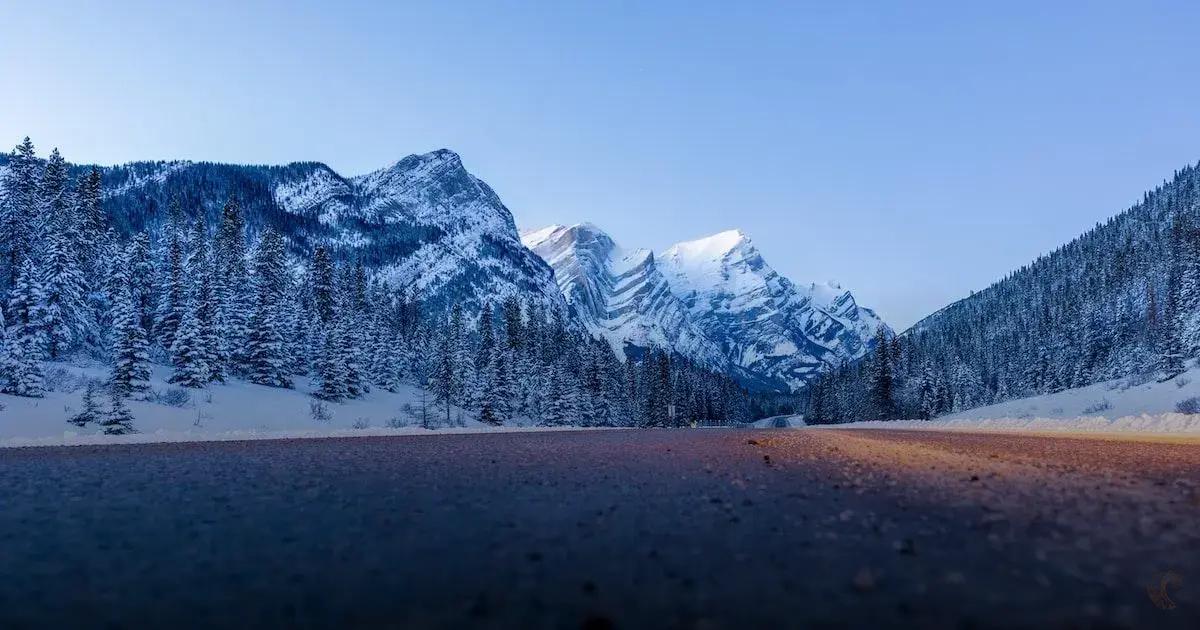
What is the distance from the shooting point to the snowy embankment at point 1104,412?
25.0 metres

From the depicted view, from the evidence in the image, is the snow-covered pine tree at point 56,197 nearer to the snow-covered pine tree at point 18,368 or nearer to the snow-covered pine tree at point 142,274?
the snow-covered pine tree at point 142,274

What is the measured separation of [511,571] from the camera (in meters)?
4.54

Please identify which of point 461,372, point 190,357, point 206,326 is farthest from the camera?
point 461,372

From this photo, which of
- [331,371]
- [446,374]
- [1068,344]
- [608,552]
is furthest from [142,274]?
[1068,344]

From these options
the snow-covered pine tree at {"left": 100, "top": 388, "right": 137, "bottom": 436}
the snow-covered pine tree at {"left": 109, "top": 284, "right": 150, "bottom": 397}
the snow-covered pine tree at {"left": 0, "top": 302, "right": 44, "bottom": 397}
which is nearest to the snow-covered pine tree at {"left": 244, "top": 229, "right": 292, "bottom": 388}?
the snow-covered pine tree at {"left": 109, "top": 284, "right": 150, "bottom": 397}

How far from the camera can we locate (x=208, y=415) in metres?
41.8

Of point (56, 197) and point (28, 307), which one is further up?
point (56, 197)

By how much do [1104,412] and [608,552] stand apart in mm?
64692

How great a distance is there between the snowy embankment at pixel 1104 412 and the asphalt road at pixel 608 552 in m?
18.6

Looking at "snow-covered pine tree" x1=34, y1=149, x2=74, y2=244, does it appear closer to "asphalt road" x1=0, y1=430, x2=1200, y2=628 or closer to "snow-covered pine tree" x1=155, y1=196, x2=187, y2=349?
"snow-covered pine tree" x1=155, y1=196, x2=187, y2=349

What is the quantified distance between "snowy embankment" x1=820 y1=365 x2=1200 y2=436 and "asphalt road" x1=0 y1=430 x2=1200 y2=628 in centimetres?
1858

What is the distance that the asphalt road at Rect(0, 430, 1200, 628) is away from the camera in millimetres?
3627

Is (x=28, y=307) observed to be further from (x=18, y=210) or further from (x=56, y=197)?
(x=56, y=197)

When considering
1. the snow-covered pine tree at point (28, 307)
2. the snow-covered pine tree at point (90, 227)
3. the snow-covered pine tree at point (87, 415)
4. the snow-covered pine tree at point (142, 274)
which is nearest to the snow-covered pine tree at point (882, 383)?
the snow-covered pine tree at point (87, 415)
